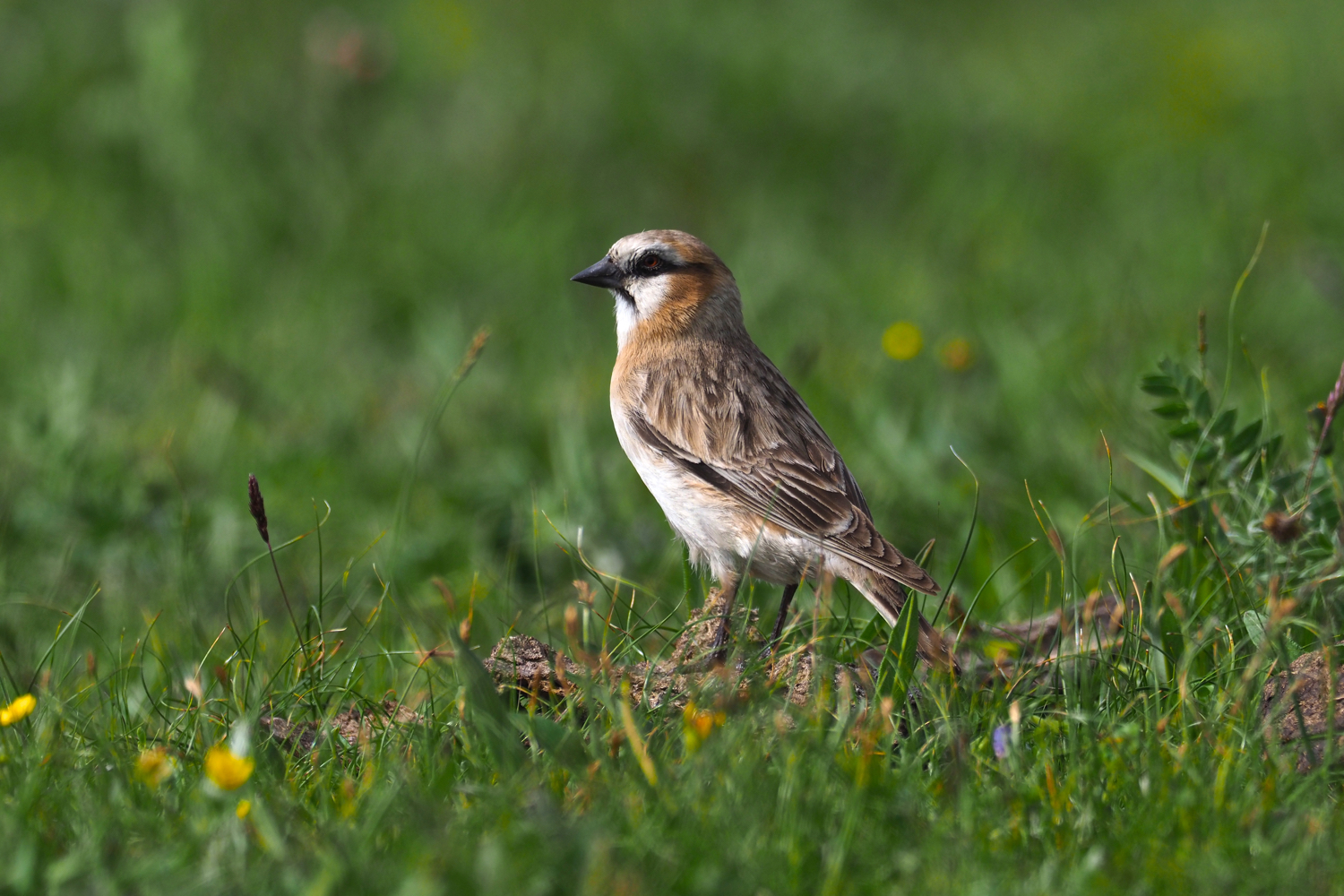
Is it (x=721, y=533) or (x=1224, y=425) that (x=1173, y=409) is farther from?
(x=721, y=533)

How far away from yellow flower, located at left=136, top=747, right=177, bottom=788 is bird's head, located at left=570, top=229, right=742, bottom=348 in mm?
2660

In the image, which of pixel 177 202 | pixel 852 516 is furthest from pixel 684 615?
pixel 177 202

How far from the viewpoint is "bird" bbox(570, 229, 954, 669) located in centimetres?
412

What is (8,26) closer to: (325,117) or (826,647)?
(325,117)

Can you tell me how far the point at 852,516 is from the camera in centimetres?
421

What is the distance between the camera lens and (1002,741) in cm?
305

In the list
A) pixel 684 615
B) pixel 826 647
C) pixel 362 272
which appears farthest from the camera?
pixel 362 272

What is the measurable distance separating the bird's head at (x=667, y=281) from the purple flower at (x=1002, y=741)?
243 cm

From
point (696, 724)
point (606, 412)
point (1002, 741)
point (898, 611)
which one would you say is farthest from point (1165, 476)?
point (606, 412)

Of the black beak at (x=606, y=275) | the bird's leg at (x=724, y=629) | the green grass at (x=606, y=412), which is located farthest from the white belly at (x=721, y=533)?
the black beak at (x=606, y=275)

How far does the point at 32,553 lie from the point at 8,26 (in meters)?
7.49

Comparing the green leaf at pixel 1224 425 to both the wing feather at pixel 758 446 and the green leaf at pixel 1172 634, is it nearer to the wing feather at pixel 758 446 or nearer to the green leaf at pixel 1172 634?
the green leaf at pixel 1172 634

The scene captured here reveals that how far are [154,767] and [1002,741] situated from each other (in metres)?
1.91

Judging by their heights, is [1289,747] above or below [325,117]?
below
